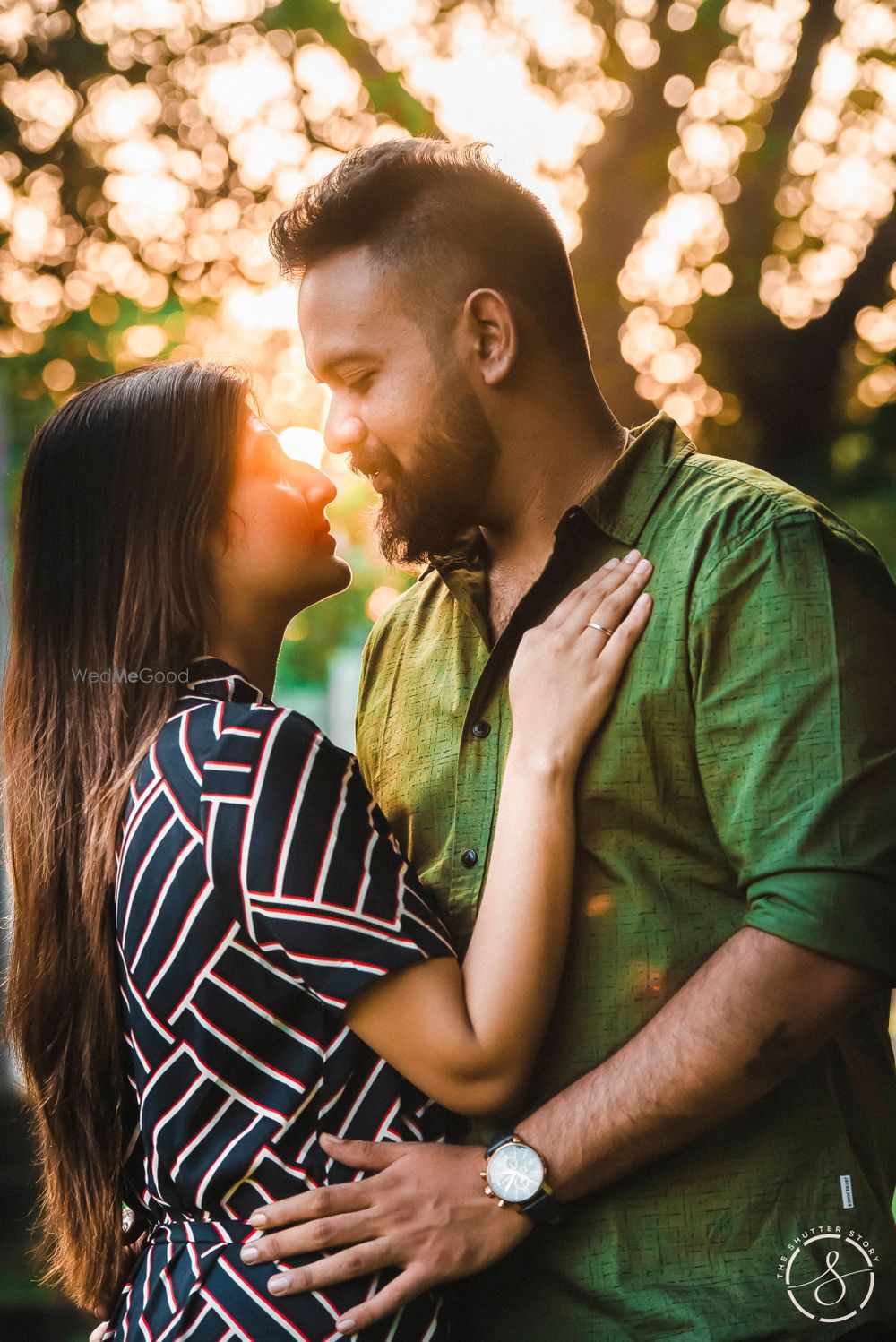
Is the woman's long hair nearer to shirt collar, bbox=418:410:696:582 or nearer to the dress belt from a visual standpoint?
the dress belt

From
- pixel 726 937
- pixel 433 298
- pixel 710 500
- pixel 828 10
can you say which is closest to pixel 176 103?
pixel 828 10

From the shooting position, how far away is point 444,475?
7.24 feet

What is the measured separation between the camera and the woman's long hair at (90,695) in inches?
75.7

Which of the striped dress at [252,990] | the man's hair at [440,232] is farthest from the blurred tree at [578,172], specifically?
the striped dress at [252,990]

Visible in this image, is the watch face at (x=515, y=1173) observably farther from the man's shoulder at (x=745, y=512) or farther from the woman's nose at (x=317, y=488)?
the woman's nose at (x=317, y=488)

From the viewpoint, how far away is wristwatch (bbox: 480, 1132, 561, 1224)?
5.71ft

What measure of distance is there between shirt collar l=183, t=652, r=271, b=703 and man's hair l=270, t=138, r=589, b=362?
2.30 ft

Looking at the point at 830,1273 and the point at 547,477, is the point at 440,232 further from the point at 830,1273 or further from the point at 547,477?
the point at 830,1273

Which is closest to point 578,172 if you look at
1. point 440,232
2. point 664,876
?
point 440,232

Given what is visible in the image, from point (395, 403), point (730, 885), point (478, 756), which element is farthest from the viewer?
point (395, 403)

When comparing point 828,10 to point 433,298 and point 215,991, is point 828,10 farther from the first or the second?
point 215,991

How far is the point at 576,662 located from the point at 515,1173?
2.47 ft

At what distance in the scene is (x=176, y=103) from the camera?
6031 millimetres

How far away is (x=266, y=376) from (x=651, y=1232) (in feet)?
18.6
